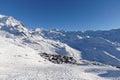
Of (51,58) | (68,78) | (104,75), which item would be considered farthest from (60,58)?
(68,78)

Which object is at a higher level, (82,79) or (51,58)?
(51,58)

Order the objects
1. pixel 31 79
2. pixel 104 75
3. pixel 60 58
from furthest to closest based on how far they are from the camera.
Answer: pixel 60 58
pixel 104 75
pixel 31 79

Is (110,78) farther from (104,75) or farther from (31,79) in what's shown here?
(31,79)

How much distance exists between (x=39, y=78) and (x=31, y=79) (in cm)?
132

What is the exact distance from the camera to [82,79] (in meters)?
33.0

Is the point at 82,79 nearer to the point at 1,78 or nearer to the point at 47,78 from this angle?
the point at 47,78

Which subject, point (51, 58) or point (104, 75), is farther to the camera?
point (51, 58)

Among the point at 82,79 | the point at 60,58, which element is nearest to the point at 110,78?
the point at 82,79

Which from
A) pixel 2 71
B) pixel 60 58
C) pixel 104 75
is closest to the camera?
pixel 2 71

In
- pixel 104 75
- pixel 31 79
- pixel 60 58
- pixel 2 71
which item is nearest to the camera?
pixel 31 79

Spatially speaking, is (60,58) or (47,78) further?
(60,58)

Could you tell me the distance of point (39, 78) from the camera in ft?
107

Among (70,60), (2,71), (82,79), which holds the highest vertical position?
(70,60)

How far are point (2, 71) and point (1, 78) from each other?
5672 mm
